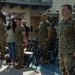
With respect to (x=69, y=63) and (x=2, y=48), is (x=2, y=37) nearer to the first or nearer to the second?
(x=2, y=48)

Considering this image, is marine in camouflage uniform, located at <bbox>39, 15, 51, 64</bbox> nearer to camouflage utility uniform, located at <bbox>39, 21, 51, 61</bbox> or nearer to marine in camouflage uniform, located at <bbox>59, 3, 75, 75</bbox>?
camouflage utility uniform, located at <bbox>39, 21, 51, 61</bbox>

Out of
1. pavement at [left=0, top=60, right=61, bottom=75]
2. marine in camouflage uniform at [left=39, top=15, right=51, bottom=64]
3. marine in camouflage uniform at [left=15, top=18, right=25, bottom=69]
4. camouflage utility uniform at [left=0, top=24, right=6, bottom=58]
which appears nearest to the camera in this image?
pavement at [left=0, top=60, right=61, bottom=75]

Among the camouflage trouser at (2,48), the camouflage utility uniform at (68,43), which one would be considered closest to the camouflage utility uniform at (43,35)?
the camouflage trouser at (2,48)

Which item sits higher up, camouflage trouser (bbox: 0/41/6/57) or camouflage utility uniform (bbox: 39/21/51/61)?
camouflage utility uniform (bbox: 39/21/51/61)

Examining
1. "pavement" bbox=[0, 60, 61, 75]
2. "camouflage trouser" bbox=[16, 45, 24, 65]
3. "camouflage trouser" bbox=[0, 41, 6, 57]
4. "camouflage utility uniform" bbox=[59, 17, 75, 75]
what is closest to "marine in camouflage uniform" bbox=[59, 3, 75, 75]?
"camouflage utility uniform" bbox=[59, 17, 75, 75]

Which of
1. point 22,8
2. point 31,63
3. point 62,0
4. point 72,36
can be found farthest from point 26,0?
point 72,36

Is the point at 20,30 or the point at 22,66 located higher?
the point at 20,30

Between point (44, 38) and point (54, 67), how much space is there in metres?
0.97

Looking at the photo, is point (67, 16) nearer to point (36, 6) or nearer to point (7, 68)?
point (7, 68)

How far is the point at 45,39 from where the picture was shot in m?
7.44

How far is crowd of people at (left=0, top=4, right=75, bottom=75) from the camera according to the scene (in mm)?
4453

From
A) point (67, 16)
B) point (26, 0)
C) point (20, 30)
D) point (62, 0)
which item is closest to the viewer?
point (67, 16)

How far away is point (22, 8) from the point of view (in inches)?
866

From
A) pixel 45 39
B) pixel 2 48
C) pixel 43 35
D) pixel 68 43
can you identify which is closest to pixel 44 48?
pixel 45 39
